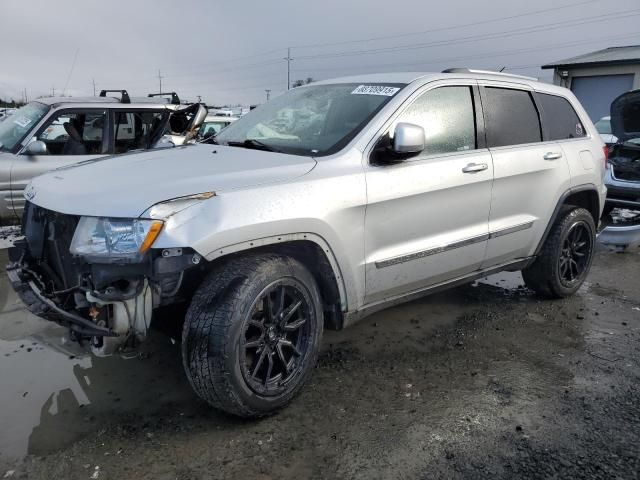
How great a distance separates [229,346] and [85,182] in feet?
3.89

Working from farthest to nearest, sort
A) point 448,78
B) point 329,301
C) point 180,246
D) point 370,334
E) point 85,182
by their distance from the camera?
point 370,334 → point 448,78 → point 329,301 → point 85,182 → point 180,246

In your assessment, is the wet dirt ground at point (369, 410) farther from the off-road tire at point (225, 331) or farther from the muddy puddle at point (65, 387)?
the off-road tire at point (225, 331)

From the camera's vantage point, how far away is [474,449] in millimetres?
2666

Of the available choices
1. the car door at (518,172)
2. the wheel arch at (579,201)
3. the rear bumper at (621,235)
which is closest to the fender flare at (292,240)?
the car door at (518,172)

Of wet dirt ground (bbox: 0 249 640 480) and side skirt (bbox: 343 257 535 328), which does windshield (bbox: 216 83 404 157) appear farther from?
wet dirt ground (bbox: 0 249 640 480)

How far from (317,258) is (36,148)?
4645 millimetres

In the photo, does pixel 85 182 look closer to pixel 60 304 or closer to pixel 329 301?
pixel 60 304

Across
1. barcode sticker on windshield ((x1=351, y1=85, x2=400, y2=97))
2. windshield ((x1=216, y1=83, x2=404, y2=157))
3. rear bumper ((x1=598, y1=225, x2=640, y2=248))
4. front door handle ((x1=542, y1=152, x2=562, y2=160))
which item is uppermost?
barcode sticker on windshield ((x1=351, y1=85, x2=400, y2=97))

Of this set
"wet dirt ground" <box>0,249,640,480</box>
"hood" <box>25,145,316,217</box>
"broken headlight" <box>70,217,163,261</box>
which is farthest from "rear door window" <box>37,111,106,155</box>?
"broken headlight" <box>70,217,163,261</box>

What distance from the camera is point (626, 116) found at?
744 centimetres

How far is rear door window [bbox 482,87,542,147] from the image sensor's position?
399 centimetres

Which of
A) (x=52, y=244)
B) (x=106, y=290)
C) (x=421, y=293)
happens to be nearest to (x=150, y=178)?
(x=106, y=290)

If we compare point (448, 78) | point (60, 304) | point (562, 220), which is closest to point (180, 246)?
point (60, 304)

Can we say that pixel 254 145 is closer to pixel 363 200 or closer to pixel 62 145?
pixel 363 200
